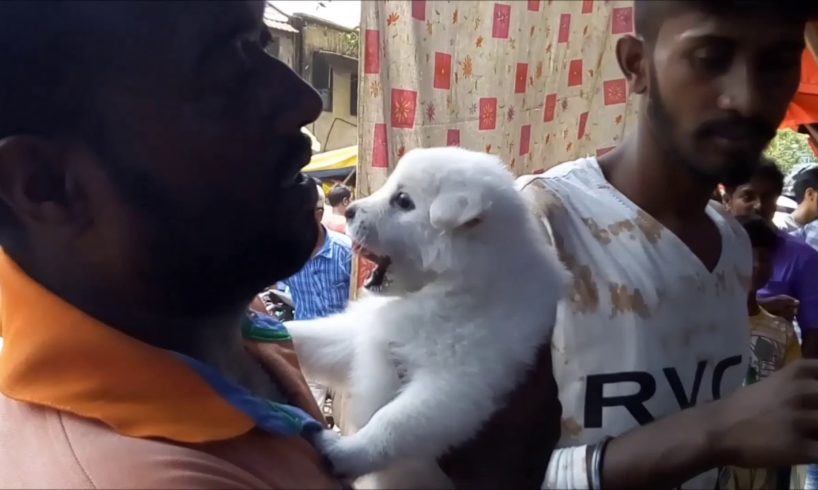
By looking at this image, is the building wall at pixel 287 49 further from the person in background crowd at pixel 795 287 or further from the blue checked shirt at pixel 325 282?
the person in background crowd at pixel 795 287

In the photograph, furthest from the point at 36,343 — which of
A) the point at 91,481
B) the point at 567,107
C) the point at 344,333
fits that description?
the point at 567,107

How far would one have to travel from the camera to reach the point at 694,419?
59 cm

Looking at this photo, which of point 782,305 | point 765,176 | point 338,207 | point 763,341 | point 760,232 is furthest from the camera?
point 782,305

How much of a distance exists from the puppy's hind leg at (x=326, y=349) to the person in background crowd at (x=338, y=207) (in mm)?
81

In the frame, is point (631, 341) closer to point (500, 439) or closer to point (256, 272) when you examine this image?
point (500, 439)

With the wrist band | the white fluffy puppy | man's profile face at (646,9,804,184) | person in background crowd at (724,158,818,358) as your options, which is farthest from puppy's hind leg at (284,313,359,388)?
person in background crowd at (724,158,818,358)

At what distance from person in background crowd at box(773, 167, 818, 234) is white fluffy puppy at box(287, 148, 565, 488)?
0.74 metres

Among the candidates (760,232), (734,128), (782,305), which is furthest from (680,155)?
(782,305)

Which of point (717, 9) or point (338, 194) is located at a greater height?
point (717, 9)

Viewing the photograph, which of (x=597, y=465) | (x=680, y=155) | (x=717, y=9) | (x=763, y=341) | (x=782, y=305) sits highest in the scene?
(x=717, y=9)

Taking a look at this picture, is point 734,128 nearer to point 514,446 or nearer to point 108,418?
point 514,446

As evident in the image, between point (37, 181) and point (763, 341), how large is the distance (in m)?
0.83

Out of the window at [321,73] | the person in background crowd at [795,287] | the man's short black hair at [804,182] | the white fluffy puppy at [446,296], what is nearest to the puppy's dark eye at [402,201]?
the white fluffy puppy at [446,296]

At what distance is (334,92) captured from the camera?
60 cm
